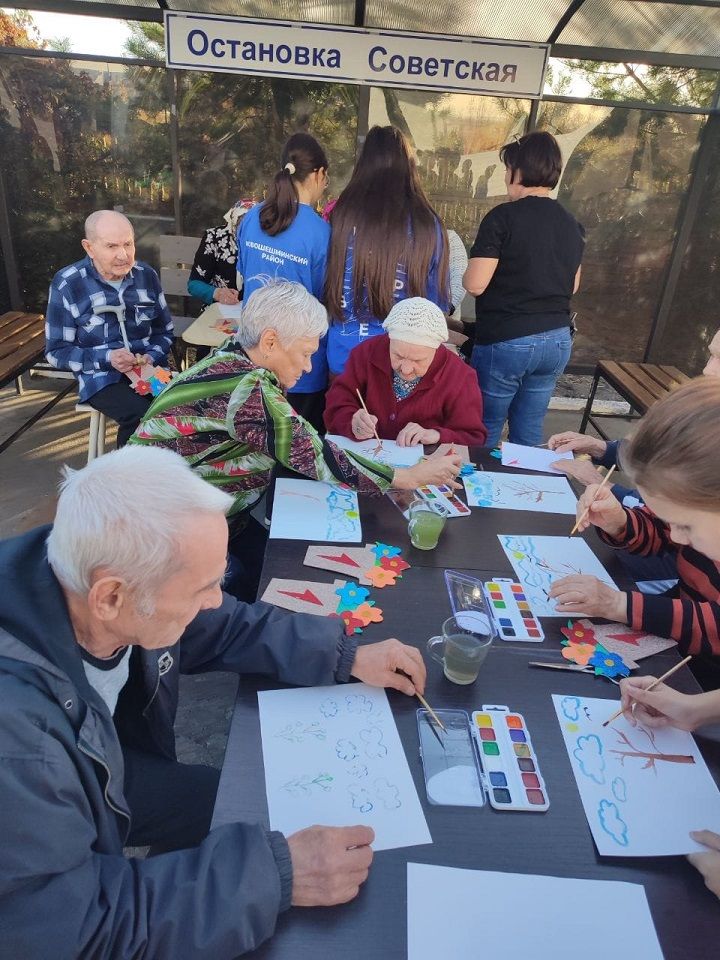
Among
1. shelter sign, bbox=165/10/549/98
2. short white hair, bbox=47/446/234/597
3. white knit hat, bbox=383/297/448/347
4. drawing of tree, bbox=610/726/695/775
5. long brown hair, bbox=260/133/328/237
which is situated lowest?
drawing of tree, bbox=610/726/695/775

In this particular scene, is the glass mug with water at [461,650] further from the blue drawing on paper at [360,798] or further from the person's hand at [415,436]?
the person's hand at [415,436]

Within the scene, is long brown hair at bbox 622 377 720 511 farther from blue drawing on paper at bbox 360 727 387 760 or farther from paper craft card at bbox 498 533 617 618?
blue drawing on paper at bbox 360 727 387 760

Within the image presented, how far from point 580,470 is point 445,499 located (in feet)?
1.91

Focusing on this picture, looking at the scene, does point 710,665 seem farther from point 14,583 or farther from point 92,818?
point 14,583

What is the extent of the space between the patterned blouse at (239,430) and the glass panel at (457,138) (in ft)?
12.8

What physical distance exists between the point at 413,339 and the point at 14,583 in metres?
1.83

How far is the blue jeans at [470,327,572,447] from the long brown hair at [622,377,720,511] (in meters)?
2.09

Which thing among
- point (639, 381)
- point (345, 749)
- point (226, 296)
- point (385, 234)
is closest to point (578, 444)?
point (385, 234)

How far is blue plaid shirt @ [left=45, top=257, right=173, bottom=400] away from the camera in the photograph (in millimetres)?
3605

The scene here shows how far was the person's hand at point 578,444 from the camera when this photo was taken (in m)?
2.66

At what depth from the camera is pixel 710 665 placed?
5.96 feet

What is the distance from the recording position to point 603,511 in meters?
2.04

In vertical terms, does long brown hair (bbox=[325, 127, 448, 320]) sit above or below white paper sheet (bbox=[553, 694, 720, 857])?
above

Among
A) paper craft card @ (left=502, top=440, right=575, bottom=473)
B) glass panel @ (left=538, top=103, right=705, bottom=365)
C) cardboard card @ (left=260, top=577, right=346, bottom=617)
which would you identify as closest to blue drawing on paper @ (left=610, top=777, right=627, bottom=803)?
Result: cardboard card @ (left=260, top=577, right=346, bottom=617)
